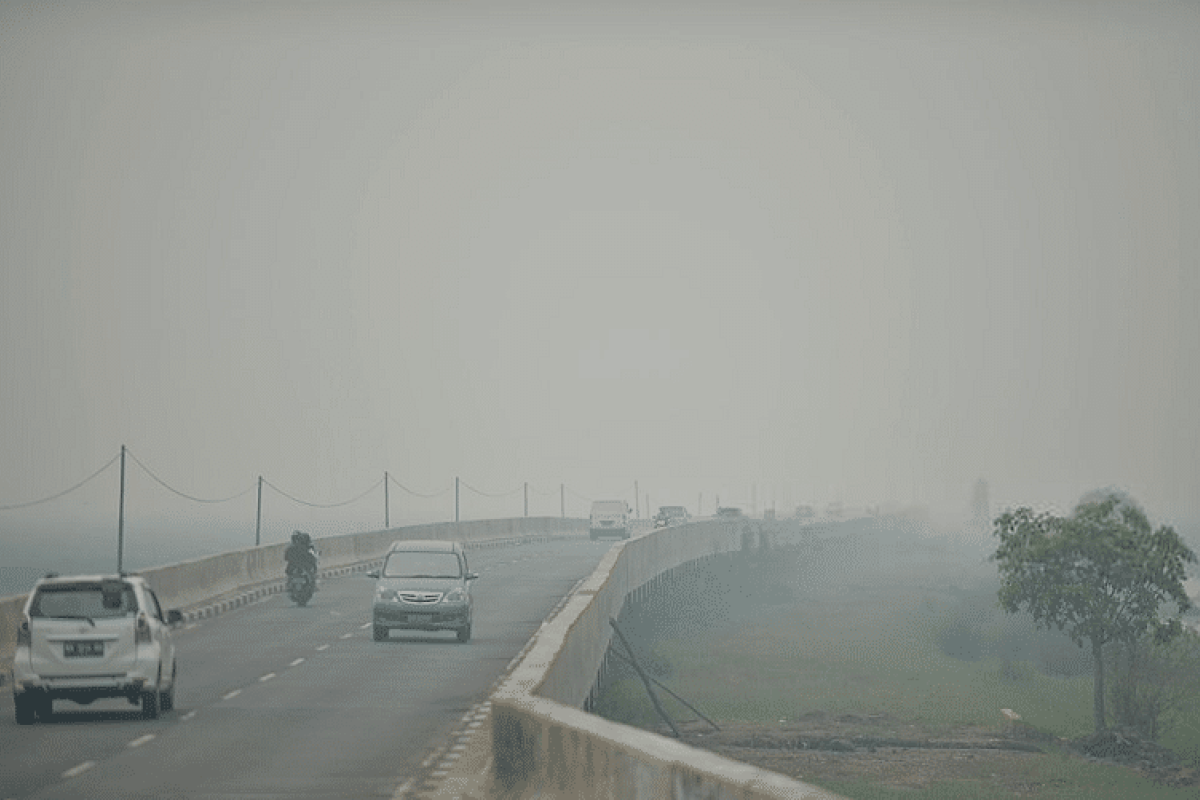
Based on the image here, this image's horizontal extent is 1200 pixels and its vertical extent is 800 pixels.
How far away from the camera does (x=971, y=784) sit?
52906 mm

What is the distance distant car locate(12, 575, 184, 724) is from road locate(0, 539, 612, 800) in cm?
43

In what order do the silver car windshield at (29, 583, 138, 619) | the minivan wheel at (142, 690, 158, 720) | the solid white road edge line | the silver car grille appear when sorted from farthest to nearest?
the silver car grille, the minivan wheel at (142, 690, 158, 720), the silver car windshield at (29, 583, 138, 619), the solid white road edge line

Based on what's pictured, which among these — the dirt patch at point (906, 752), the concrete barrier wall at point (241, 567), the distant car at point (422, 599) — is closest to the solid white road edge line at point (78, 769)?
the concrete barrier wall at point (241, 567)

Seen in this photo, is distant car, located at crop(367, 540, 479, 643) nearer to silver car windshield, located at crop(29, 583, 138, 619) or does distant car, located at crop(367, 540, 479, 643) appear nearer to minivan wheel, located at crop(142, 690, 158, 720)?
minivan wheel, located at crop(142, 690, 158, 720)

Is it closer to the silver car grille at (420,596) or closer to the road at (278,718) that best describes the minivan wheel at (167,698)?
the road at (278,718)

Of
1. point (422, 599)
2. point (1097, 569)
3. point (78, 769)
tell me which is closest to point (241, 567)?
point (422, 599)

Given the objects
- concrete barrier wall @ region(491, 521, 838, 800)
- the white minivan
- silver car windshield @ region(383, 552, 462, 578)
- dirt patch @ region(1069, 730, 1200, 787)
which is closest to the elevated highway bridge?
concrete barrier wall @ region(491, 521, 838, 800)

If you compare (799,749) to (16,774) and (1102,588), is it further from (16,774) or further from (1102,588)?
(16,774)

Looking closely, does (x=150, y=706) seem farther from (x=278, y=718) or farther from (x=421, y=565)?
(x=421, y=565)

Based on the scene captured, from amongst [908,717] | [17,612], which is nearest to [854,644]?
[908,717]

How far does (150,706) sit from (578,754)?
1398 cm

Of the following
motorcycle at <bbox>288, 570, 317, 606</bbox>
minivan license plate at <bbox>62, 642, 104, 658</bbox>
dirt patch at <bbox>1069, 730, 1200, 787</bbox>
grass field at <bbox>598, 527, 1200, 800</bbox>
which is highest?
motorcycle at <bbox>288, 570, 317, 606</bbox>

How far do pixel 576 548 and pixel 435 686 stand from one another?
62.4 metres

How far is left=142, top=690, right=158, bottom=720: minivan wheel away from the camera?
2798cm
